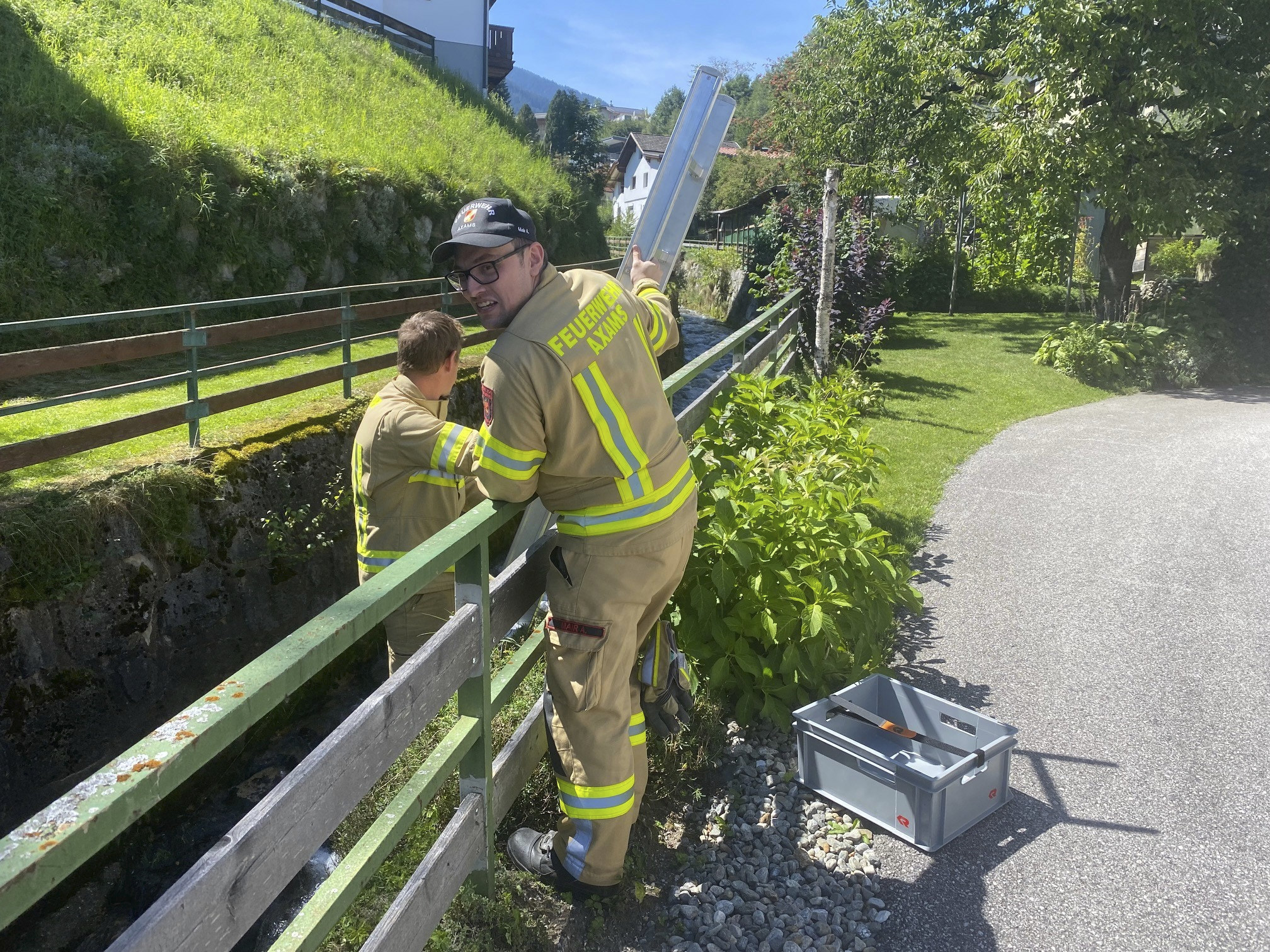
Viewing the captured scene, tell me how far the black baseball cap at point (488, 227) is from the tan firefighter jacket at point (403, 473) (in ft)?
3.42

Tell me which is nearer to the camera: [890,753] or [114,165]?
[890,753]

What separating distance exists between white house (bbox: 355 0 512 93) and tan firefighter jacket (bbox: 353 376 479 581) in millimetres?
33290

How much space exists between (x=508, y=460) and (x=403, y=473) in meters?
1.32

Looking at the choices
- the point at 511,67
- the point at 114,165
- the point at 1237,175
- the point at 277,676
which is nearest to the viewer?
the point at 277,676

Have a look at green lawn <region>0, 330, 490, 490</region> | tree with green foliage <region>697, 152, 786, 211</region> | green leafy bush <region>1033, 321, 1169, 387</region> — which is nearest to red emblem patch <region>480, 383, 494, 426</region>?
green lawn <region>0, 330, 490, 490</region>

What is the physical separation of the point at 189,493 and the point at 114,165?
624 cm

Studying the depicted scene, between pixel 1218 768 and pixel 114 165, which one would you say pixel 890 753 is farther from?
pixel 114 165

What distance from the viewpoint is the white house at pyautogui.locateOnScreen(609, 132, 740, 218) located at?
64250 millimetres

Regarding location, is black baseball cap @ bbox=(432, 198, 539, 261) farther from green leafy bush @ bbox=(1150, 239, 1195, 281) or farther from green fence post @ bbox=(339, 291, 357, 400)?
green leafy bush @ bbox=(1150, 239, 1195, 281)

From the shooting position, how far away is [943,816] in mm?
3268

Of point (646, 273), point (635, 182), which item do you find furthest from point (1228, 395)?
point (635, 182)

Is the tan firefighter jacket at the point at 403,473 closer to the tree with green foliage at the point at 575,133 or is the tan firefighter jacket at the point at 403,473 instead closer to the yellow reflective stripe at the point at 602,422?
the yellow reflective stripe at the point at 602,422

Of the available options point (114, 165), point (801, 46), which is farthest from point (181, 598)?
point (801, 46)

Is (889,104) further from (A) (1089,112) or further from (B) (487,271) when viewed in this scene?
(B) (487,271)
